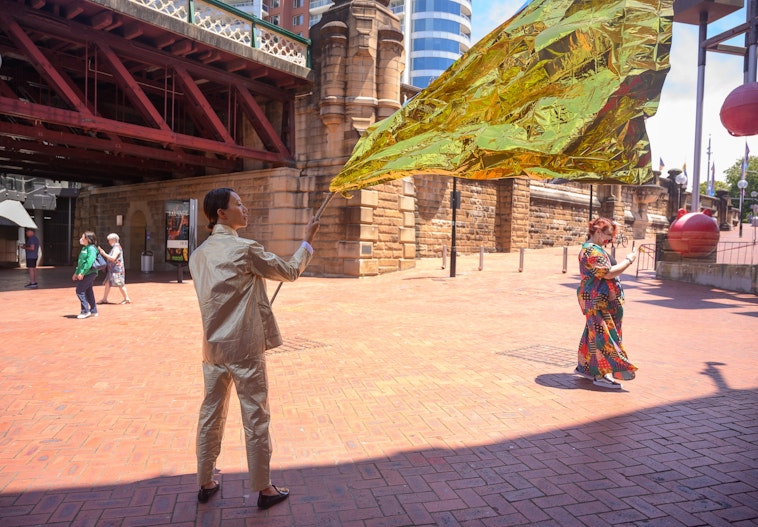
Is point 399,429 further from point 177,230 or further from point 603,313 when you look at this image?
point 177,230

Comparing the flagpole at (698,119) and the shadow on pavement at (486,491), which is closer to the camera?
the shadow on pavement at (486,491)

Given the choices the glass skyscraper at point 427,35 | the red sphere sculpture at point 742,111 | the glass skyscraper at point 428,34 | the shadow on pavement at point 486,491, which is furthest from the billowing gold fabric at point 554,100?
the glass skyscraper at point 427,35

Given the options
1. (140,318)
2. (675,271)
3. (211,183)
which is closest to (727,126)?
(140,318)

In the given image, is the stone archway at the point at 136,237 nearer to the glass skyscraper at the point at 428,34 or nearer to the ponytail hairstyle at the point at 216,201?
the ponytail hairstyle at the point at 216,201

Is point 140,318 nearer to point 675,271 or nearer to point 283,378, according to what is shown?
point 283,378

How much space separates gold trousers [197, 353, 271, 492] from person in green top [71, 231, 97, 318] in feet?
25.9

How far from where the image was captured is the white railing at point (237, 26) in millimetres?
14672

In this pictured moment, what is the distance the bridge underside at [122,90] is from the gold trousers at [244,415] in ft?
42.2

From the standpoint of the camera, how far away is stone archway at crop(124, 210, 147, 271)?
24516 millimetres

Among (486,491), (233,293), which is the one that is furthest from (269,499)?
(486,491)

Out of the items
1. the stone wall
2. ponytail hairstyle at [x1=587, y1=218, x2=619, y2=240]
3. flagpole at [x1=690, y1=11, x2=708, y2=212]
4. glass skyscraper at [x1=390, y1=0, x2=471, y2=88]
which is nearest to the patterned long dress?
ponytail hairstyle at [x1=587, y1=218, x2=619, y2=240]

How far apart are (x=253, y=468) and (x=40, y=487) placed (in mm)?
1460

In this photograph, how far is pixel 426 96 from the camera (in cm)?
354

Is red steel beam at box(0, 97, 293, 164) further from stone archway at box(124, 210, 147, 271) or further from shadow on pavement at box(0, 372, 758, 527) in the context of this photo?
shadow on pavement at box(0, 372, 758, 527)
